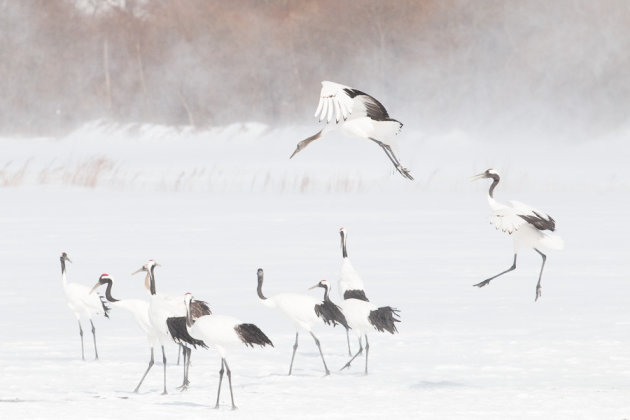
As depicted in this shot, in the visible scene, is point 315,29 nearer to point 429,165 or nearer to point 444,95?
point 444,95

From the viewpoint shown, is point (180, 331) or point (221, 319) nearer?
point (221, 319)

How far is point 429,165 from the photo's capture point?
99.2 feet

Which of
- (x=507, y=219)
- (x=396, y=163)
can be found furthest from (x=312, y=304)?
(x=396, y=163)

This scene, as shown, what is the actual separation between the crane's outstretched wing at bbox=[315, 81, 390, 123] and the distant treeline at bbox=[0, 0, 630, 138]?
106 ft

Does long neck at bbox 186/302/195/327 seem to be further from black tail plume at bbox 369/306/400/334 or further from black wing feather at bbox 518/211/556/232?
black wing feather at bbox 518/211/556/232

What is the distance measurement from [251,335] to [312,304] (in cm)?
104

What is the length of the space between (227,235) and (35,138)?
2895 centimetres

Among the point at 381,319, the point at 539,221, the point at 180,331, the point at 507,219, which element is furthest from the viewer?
the point at 507,219

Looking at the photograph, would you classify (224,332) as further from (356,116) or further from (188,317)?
(356,116)

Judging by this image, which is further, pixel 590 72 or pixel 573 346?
pixel 590 72

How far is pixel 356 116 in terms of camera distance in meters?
6.27

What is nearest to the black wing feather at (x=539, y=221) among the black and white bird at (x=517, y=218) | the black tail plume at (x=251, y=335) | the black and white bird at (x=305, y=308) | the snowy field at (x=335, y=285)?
the black and white bird at (x=517, y=218)

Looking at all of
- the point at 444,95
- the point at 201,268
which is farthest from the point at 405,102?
the point at 201,268

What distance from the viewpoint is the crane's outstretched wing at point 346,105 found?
6.30 m
